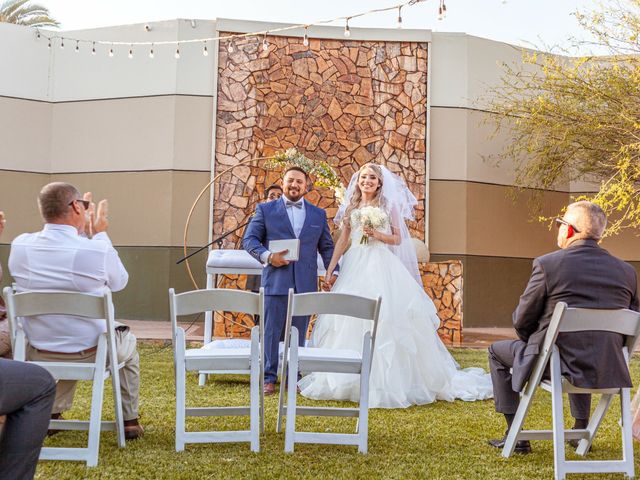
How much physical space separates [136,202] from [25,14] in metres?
8.53

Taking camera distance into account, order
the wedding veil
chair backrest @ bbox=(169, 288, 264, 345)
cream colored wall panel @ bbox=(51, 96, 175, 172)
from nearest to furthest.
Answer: chair backrest @ bbox=(169, 288, 264, 345) → the wedding veil → cream colored wall panel @ bbox=(51, 96, 175, 172)

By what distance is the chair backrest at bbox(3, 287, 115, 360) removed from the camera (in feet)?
11.8

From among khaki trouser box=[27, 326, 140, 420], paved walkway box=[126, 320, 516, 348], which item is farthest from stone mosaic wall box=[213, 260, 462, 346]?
khaki trouser box=[27, 326, 140, 420]

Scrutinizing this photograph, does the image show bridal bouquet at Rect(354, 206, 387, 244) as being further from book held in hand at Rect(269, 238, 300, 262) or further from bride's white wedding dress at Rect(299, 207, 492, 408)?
book held in hand at Rect(269, 238, 300, 262)

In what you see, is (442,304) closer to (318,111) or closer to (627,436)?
(318,111)

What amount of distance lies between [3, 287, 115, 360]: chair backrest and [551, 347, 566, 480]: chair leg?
7.34 ft

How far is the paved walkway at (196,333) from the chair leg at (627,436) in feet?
18.4

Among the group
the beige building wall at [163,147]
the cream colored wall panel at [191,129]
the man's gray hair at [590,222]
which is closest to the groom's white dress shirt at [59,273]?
the man's gray hair at [590,222]

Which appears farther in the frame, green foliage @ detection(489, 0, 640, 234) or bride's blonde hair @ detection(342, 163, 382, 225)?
green foliage @ detection(489, 0, 640, 234)

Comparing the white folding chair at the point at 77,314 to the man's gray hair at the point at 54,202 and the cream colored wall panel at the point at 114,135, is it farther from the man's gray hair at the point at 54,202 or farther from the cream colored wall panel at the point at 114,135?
the cream colored wall panel at the point at 114,135

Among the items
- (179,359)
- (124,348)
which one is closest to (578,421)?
(179,359)

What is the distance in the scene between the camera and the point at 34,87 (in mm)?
11727

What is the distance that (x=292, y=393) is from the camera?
12.8 ft

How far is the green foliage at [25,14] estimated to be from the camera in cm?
1698
